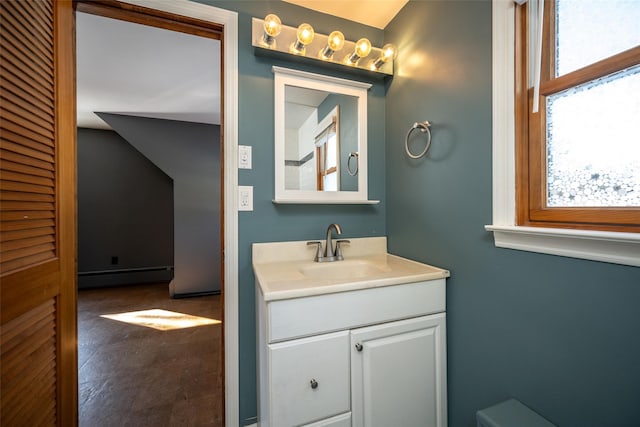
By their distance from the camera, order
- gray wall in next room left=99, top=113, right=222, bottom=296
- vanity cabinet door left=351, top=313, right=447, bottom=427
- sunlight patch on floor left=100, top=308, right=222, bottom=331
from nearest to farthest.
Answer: vanity cabinet door left=351, top=313, right=447, bottom=427 → sunlight patch on floor left=100, top=308, right=222, bottom=331 → gray wall in next room left=99, top=113, right=222, bottom=296

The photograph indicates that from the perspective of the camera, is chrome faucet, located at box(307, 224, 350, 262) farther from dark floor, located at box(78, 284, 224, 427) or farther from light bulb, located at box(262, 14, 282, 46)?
light bulb, located at box(262, 14, 282, 46)

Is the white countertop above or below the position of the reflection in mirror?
below

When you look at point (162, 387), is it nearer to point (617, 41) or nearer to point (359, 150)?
point (359, 150)

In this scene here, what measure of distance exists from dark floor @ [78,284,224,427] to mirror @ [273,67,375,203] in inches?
46.7

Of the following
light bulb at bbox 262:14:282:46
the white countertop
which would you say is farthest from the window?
light bulb at bbox 262:14:282:46

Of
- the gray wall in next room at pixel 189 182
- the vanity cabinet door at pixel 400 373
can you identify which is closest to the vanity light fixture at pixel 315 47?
the vanity cabinet door at pixel 400 373

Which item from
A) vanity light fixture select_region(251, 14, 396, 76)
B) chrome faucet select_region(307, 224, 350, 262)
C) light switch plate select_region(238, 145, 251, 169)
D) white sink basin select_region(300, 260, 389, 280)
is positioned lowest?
white sink basin select_region(300, 260, 389, 280)

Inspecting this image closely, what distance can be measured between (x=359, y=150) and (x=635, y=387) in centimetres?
136

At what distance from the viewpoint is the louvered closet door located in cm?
75

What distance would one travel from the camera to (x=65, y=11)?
1040 millimetres

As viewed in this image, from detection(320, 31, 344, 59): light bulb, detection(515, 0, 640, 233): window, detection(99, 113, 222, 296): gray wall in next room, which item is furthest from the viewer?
detection(99, 113, 222, 296): gray wall in next room

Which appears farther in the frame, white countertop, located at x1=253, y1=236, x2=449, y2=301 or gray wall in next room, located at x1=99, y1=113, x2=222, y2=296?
gray wall in next room, located at x1=99, y1=113, x2=222, y2=296

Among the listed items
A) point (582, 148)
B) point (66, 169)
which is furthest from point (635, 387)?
point (66, 169)

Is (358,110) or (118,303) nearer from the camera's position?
(358,110)
